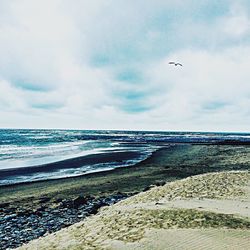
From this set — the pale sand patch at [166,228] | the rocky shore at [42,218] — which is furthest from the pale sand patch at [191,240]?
the rocky shore at [42,218]

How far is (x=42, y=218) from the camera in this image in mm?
14555

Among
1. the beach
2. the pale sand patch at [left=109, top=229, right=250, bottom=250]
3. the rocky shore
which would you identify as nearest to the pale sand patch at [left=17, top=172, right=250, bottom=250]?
the pale sand patch at [left=109, top=229, right=250, bottom=250]

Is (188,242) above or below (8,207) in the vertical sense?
above

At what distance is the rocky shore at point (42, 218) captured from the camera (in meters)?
12.1

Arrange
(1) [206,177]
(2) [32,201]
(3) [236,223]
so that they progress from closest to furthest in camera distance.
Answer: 1. (3) [236,223]
2. (2) [32,201]
3. (1) [206,177]

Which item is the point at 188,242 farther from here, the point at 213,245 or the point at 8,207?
the point at 8,207

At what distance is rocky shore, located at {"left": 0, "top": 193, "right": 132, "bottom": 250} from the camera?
1214 cm

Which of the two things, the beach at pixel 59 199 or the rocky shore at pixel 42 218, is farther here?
the beach at pixel 59 199

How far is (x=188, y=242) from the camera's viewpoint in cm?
859

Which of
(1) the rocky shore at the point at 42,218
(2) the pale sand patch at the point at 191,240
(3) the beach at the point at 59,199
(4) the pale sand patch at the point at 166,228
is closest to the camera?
(2) the pale sand patch at the point at 191,240

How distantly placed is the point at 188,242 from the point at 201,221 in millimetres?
1761

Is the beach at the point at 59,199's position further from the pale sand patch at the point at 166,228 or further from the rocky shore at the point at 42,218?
the pale sand patch at the point at 166,228

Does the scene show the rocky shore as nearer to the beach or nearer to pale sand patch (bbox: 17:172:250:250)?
the beach

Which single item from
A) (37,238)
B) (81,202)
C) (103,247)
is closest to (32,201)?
(81,202)
